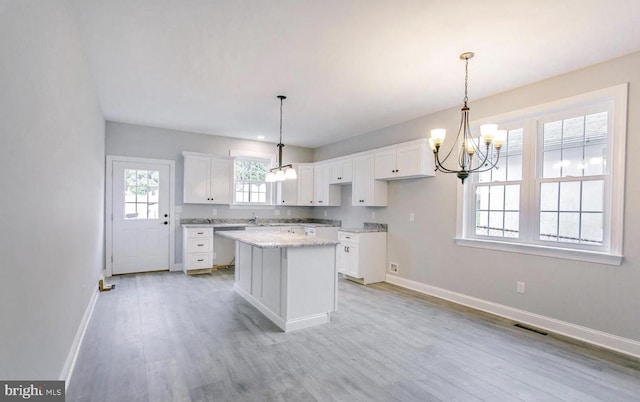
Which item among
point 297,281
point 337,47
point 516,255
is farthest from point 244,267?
point 516,255

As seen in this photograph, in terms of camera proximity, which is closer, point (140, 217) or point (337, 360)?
point (337, 360)

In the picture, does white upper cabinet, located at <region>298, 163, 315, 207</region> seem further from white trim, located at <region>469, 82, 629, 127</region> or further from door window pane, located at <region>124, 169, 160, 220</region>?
white trim, located at <region>469, 82, 629, 127</region>

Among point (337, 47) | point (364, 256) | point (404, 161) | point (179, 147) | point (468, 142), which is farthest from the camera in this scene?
point (179, 147)

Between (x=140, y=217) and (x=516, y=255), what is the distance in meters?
5.82

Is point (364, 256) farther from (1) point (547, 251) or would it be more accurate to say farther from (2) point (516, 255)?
(1) point (547, 251)

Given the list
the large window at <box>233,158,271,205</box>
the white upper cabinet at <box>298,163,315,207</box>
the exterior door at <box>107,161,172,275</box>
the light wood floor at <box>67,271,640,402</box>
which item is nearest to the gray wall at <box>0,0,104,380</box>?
the light wood floor at <box>67,271,640,402</box>

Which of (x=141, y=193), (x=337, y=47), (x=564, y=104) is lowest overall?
(x=141, y=193)

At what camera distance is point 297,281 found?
3.22 metres

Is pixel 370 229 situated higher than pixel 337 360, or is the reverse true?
pixel 370 229

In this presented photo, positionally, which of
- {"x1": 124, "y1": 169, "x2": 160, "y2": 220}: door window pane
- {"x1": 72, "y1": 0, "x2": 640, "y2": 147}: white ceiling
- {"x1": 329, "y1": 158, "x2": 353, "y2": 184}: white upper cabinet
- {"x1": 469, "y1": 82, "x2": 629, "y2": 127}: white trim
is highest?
{"x1": 72, "y1": 0, "x2": 640, "y2": 147}: white ceiling

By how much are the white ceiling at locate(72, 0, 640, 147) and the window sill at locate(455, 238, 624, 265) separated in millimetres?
1808

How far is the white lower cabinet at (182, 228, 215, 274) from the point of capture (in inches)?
219

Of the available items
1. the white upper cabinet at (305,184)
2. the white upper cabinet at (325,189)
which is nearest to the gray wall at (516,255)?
the white upper cabinet at (325,189)

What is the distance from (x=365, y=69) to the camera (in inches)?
126
